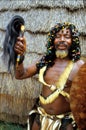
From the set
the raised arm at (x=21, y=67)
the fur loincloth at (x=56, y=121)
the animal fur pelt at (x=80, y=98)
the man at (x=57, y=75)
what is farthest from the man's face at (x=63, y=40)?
the animal fur pelt at (x=80, y=98)

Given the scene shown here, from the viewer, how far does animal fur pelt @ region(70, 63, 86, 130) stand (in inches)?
74.2

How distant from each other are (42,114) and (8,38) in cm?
54

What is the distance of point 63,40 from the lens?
2471 mm

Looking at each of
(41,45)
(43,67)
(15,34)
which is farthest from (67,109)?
(41,45)

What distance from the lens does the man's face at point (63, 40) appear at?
2.47 metres

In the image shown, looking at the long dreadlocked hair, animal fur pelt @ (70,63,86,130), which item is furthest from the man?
animal fur pelt @ (70,63,86,130)

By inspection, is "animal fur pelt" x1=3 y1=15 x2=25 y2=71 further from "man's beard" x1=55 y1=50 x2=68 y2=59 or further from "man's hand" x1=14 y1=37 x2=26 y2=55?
"man's beard" x1=55 y1=50 x2=68 y2=59

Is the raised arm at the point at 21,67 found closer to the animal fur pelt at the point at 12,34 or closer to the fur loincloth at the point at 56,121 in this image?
the animal fur pelt at the point at 12,34

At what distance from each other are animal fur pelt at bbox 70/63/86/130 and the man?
0.49 metres

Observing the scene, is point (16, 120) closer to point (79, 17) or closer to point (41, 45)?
point (41, 45)

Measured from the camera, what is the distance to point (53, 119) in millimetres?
2459

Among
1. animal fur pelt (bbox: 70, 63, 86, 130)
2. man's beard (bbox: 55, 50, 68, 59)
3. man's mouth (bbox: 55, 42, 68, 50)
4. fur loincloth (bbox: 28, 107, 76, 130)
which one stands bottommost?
fur loincloth (bbox: 28, 107, 76, 130)

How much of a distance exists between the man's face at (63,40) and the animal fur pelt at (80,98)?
55cm

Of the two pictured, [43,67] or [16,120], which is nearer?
[43,67]
